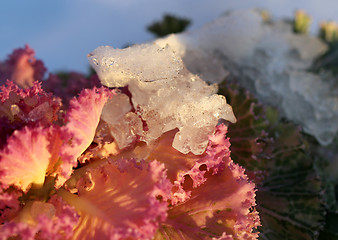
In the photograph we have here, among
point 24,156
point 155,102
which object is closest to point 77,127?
point 24,156

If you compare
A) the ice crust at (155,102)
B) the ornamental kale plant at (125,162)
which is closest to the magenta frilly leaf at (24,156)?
the ornamental kale plant at (125,162)

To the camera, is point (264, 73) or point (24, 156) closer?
point (24, 156)

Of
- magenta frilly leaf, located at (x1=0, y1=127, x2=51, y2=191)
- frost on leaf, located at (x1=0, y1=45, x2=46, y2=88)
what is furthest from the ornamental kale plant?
frost on leaf, located at (x1=0, y1=45, x2=46, y2=88)

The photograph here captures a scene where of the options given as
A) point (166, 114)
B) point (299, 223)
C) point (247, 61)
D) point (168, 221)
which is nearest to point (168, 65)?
point (166, 114)

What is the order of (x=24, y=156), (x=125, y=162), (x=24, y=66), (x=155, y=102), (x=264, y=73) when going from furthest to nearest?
(x=264, y=73)
(x=24, y=66)
(x=155, y=102)
(x=125, y=162)
(x=24, y=156)

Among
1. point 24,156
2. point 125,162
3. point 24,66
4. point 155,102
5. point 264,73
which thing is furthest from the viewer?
point 264,73

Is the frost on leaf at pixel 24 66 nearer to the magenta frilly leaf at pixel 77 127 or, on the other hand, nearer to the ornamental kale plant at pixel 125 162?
the ornamental kale plant at pixel 125 162

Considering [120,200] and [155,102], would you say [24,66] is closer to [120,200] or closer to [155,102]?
[155,102]
